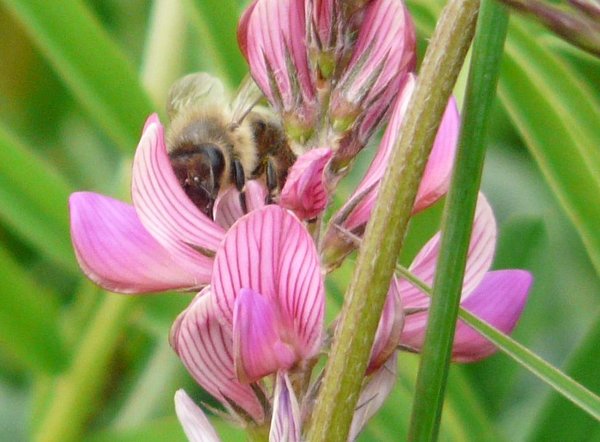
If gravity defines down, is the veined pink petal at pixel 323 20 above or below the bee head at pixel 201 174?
above

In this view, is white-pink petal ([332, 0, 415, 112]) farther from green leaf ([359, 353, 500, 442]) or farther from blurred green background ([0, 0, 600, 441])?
green leaf ([359, 353, 500, 442])

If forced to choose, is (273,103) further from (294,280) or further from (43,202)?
(43,202)

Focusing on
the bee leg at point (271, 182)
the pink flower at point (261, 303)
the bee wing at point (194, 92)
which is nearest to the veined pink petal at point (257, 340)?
the pink flower at point (261, 303)

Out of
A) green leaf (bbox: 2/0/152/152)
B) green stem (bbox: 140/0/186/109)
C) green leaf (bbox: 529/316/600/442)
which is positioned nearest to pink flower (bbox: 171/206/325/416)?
green leaf (bbox: 529/316/600/442)

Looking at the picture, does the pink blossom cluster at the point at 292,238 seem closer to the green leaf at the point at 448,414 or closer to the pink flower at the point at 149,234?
the pink flower at the point at 149,234

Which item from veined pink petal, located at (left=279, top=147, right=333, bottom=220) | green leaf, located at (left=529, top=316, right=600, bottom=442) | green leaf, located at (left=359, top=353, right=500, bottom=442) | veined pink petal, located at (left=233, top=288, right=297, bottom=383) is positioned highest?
veined pink petal, located at (left=279, top=147, right=333, bottom=220)

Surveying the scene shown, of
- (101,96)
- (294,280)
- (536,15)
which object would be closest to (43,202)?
(101,96)

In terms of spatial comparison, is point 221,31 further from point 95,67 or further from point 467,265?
point 467,265
